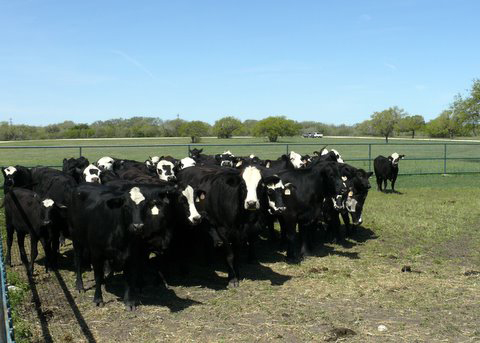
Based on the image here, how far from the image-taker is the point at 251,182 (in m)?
7.64

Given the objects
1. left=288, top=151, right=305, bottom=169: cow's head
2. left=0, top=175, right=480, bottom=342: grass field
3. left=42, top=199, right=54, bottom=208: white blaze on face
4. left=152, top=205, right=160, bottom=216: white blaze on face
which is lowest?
left=0, top=175, right=480, bottom=342: grass field

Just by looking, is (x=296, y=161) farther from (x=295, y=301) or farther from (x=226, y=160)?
(x=295, y=301)

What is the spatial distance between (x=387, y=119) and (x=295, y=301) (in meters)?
93.4

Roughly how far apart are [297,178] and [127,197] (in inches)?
163

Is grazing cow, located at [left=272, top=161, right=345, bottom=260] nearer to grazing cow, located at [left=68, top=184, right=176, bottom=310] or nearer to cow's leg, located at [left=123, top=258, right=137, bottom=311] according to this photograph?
grazing cow, located at [left=68, top=184, right=176, bottom=310]

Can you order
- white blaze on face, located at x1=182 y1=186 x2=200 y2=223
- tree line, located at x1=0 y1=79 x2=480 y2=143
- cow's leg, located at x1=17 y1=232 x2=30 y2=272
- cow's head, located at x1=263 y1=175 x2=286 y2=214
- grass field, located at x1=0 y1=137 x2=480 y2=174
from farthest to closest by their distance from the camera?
1. tree line, located at x1=0 y1=79 x2=480 y2=143
2. grass field, located at x1=0 y1=137 x2=480 y2=174
3. cow's leg, located at x1=17 y1=232 x2=30 y2=272
4. cow's head, located at x1=263 y1=175 x2=286 y2=214
5. white blaze on face, located at x1=182 y1=186 x2=200 y2=223

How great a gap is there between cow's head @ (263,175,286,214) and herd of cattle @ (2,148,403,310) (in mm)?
17

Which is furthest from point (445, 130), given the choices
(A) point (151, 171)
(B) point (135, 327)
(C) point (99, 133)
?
(B) point (135, 327)

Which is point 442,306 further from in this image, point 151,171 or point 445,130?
point 445,130

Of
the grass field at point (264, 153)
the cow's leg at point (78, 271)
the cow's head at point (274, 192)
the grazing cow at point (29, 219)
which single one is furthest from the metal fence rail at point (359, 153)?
the cow's leg at point (78, 271)

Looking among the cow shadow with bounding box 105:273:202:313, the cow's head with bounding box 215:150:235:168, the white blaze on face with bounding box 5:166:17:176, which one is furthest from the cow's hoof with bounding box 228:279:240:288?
the white blaze on face with bounding box 5:166:17:176

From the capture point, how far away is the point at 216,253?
962 centimetres

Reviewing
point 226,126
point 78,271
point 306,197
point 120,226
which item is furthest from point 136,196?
point 226,126

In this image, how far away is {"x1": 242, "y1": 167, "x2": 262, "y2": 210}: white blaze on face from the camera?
7.39m
